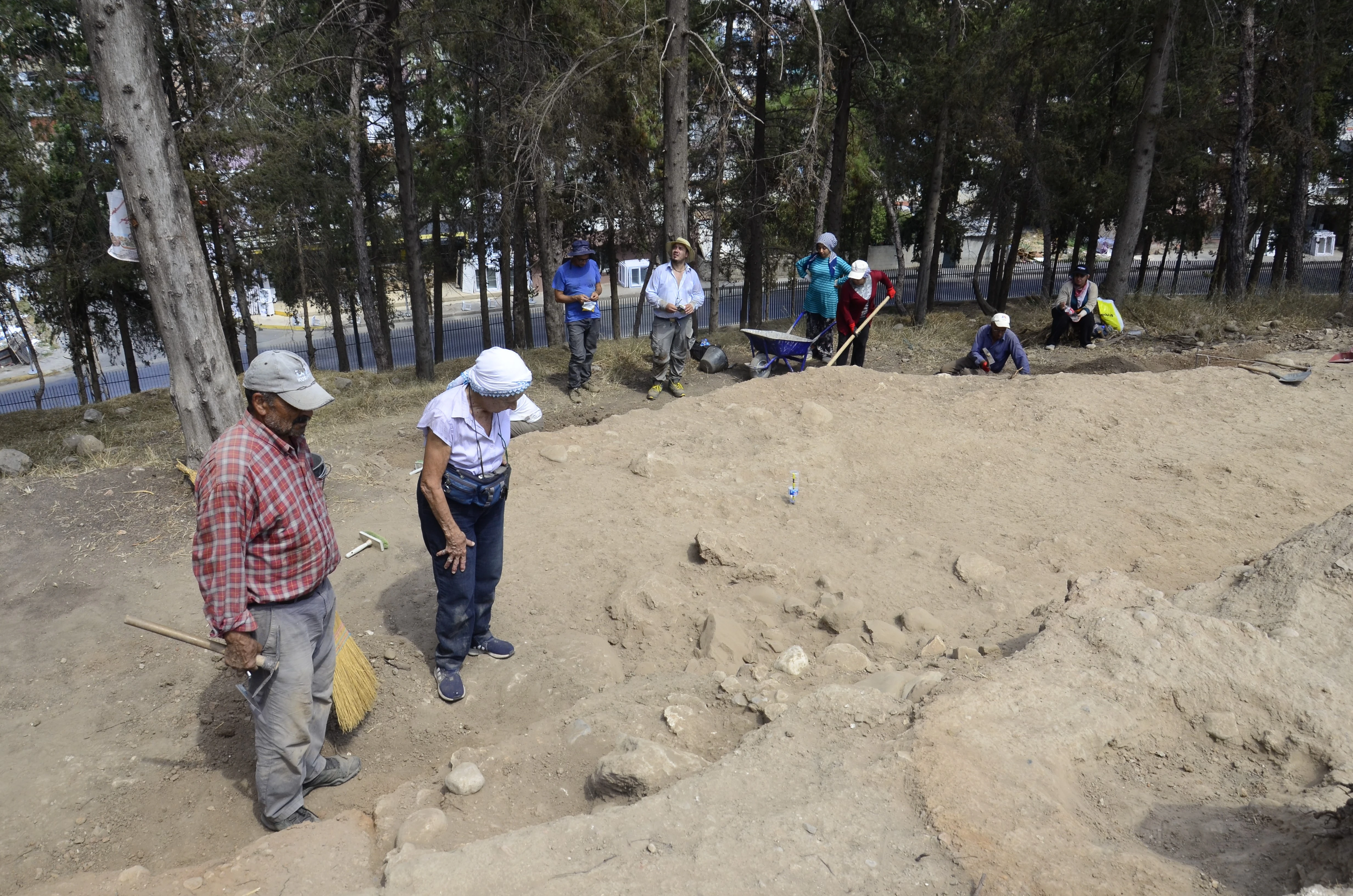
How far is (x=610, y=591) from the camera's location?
5.25m

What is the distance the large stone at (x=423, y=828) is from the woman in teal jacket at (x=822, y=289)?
8.35m

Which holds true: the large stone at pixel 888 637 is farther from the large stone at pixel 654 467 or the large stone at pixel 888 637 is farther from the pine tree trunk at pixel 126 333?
the pine tree trunk at pixel 126 333

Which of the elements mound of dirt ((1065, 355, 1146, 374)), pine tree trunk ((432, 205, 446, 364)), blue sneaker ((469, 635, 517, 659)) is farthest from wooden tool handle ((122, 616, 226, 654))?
pine tree trunk ((432, 205, 446, 364))

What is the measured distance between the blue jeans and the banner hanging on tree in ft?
11.9

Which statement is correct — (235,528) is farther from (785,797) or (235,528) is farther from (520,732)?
(785,797)

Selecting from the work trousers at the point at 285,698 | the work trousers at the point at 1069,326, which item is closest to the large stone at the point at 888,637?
the work trousers at the point at 285,698

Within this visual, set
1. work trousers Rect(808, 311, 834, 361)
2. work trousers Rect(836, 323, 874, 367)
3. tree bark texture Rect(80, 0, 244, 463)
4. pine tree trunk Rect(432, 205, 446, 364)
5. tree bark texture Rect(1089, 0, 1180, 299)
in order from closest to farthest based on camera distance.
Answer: tree bark texture Rect(80, 0, 244, 463), work trousers Rect(836, 323, 874, 367), work trousers Rect(808, 311, 834, 361), tree bark texture Rect(1089, 0, 1180, 299), pine tree trunk Rect(432, 205, 446, 364)

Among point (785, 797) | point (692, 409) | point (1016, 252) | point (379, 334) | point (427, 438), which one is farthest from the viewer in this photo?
point (1016, 252)

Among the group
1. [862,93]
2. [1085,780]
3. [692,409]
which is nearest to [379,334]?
[862,93]

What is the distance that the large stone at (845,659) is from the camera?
414 cm

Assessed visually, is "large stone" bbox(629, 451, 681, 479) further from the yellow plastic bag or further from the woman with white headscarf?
the yellow plastic bag

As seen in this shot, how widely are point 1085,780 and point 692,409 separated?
568 centimetres

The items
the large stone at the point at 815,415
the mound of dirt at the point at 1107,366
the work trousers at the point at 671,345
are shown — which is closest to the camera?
the large stone at the point at 815,415

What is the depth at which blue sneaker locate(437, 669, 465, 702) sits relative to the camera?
13.9 ft
